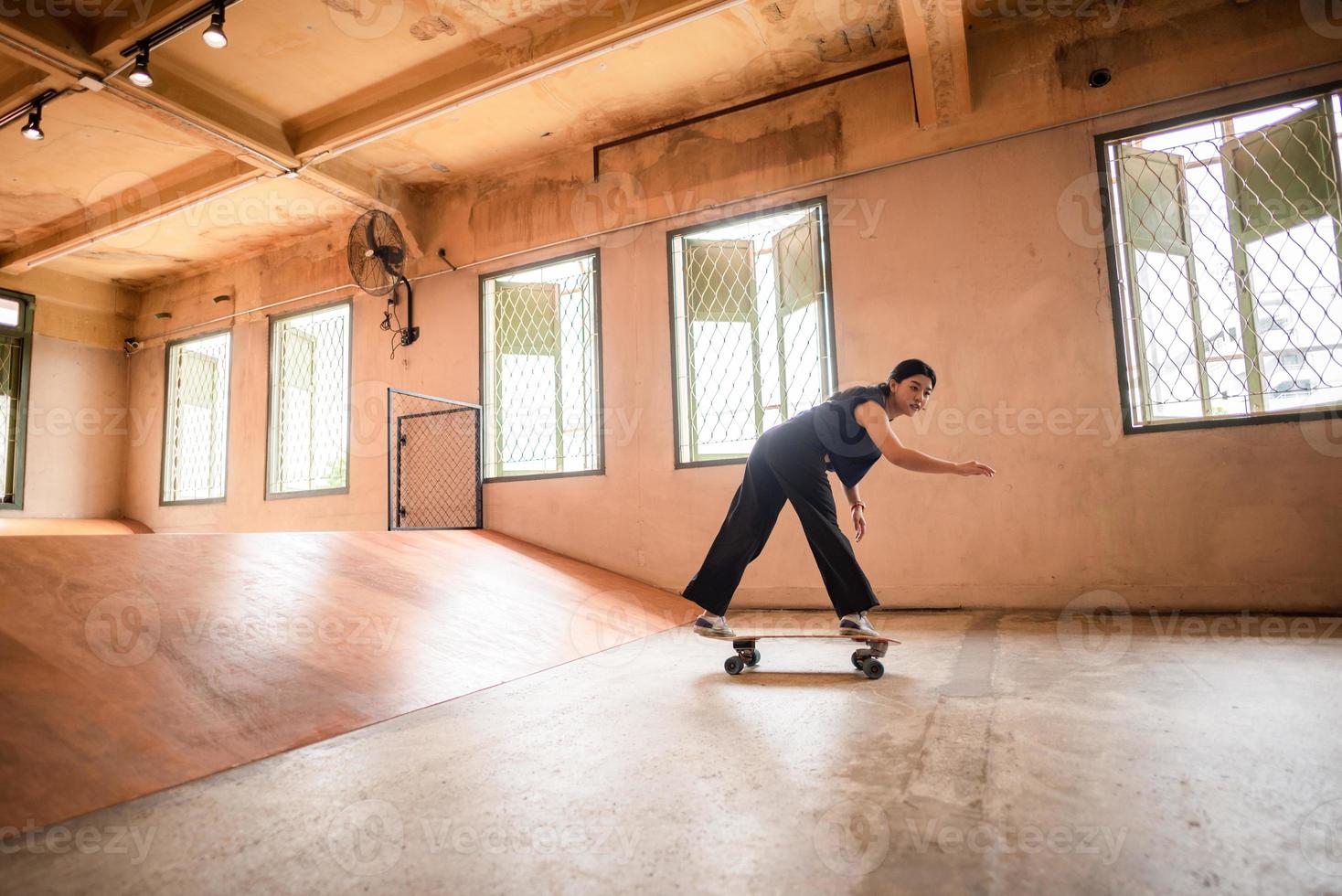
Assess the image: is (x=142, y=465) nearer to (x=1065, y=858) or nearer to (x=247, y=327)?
(x=247, y=327)

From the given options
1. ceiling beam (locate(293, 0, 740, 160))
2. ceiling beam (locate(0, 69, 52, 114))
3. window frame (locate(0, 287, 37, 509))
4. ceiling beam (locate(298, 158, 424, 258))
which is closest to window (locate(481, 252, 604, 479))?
ceiling beam (locate(298, 158, 424, 258))

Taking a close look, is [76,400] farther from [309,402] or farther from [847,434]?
[847,434]

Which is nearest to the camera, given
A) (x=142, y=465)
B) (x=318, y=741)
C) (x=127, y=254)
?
(x=318, y=741)

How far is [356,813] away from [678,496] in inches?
160

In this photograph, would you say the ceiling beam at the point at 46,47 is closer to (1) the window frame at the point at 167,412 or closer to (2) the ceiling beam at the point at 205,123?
(2) the ceiling beam at the point at 205,123

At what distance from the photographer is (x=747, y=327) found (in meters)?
5.48

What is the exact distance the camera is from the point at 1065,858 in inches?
45.4

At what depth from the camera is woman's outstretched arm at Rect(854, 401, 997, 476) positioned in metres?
2.55

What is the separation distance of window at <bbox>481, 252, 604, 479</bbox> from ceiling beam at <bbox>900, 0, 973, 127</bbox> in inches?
112

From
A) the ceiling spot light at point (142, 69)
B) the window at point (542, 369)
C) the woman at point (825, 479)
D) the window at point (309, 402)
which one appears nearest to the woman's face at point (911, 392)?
the woman at point (825, 479)

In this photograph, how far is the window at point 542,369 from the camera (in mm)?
6082

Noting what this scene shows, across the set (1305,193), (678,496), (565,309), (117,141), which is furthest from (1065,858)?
(117,141)

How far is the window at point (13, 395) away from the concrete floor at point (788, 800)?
8.28 meters

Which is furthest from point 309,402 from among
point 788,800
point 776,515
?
point 788,800
